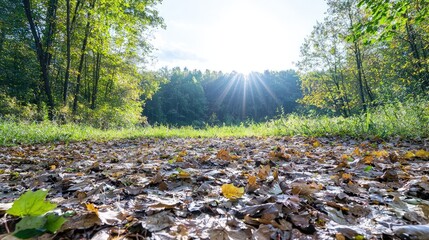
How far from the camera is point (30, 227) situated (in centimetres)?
90

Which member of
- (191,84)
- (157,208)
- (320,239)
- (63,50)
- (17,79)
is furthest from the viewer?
(191,84)

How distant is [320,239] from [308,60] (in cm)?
2278

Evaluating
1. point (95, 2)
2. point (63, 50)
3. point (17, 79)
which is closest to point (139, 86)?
point (63, 50)

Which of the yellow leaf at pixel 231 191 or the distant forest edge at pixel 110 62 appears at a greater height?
the distant forest edge at pixel 110 62

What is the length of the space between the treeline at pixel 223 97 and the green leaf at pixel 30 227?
57.3 m

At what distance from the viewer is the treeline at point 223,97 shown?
6141 cm

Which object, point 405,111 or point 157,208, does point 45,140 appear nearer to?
point 157,208

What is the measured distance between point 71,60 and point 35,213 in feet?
63.7

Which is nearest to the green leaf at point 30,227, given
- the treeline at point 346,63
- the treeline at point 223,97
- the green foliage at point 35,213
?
the green foliage at point 35,213

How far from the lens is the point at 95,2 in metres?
12.1

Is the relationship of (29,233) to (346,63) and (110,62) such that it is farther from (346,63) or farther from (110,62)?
(346,63)

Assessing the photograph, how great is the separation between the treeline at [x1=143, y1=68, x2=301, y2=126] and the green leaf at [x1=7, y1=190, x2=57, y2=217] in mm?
57314

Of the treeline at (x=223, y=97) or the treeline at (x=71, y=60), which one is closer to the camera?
Result: the treeline at (x=71, y=60)

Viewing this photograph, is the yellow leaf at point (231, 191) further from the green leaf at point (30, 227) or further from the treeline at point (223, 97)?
the treeline at point (223, 97)
